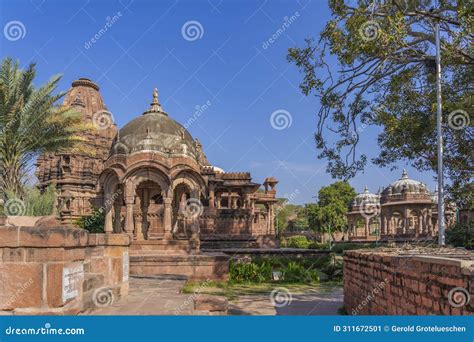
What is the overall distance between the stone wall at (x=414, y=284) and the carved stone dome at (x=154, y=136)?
10.7m

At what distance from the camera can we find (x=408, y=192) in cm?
3650

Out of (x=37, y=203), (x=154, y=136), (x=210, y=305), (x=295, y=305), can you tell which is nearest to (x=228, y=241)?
(x=154, y=136)

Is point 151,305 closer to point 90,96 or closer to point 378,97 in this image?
point 378,97

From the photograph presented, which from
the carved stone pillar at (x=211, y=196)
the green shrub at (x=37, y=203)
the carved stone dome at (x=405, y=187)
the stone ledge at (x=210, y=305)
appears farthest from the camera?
the carved stone dome at (x=405, y=187)

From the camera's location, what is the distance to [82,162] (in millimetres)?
37406

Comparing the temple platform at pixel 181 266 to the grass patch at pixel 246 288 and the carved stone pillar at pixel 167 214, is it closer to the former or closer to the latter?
the grass patch at pixel 246 288

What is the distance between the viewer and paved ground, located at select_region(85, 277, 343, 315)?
5.93m

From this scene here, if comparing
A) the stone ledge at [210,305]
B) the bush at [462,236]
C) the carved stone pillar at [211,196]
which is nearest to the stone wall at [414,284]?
the stone ledge at [210,305]

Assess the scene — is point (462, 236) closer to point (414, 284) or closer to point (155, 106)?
point (414, 284)

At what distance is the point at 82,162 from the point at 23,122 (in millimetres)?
25187

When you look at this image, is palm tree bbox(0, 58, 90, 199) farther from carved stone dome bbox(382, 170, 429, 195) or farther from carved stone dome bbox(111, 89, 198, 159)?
carved stone dome bbox(382, 170, 429, 195)

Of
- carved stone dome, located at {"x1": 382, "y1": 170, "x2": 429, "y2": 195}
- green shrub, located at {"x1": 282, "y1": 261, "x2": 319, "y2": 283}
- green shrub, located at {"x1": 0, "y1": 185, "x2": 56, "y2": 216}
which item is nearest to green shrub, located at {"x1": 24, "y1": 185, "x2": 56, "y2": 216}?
green shrub, located at {"x1": 0, "y1": 185, "x2": 56, "y2": 216}

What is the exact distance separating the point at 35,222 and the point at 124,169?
10.8 metres

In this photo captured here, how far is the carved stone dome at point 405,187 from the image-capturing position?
121 ft
